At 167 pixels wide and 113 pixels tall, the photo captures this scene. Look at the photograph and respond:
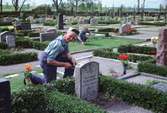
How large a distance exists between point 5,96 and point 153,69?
7.47 meters

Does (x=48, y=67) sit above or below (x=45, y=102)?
above

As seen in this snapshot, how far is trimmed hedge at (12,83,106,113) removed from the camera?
7633 millimetres

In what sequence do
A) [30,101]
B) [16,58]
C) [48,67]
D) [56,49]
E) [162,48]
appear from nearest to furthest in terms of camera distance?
[30,101], [56,49], [48,67], [162,48], [16,58]

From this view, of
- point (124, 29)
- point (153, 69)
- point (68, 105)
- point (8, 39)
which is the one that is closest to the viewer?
point (68, 105)

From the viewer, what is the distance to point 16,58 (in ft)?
51.1

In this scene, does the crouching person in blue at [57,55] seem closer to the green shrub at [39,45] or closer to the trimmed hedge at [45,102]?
the trimmed hedge at [45,102]

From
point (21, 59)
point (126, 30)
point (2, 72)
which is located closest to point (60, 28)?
point (126, 30)

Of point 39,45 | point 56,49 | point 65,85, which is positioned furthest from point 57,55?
point 39,45

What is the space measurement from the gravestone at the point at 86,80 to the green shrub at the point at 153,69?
389 cm

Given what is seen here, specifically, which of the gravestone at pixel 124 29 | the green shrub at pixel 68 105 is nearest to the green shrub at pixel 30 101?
the green shrub at pixel 68 105

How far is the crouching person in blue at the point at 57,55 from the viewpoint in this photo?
859 cm

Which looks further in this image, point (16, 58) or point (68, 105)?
point (16, 58)

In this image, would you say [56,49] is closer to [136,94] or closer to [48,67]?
[48,67]

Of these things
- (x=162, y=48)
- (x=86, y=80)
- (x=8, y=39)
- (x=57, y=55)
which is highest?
(x=57, y=55)
